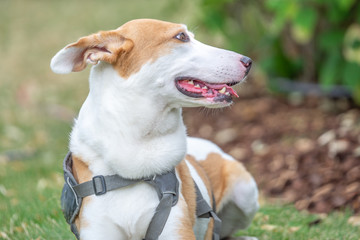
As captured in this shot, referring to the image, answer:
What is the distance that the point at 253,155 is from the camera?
6.28m

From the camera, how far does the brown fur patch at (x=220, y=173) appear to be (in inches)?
153

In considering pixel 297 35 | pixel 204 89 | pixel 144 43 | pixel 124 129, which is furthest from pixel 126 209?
pixel 297 35

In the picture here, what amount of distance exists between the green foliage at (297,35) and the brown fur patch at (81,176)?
3294 millimetres

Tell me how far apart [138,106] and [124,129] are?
14 cm

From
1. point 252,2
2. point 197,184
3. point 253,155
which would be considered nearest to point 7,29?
point 252,2

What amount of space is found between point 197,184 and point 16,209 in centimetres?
175

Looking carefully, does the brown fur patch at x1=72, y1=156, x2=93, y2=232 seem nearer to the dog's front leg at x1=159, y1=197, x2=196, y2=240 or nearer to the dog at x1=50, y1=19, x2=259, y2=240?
the dog at x1=50, y1=19, x2=259, y2=240

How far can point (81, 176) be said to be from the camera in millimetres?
3092

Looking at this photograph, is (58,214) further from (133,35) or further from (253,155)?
(253,155)

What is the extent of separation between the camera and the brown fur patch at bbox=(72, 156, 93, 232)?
301 centimetres

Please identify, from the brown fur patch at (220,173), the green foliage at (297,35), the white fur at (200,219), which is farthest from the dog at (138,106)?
the green foliage at (297,35)

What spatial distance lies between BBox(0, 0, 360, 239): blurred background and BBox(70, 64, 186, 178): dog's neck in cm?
106

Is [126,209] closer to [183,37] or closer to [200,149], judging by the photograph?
[183,37]

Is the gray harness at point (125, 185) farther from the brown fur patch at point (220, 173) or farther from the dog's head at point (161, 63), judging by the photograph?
the brown fur patch at point (220, 173)
